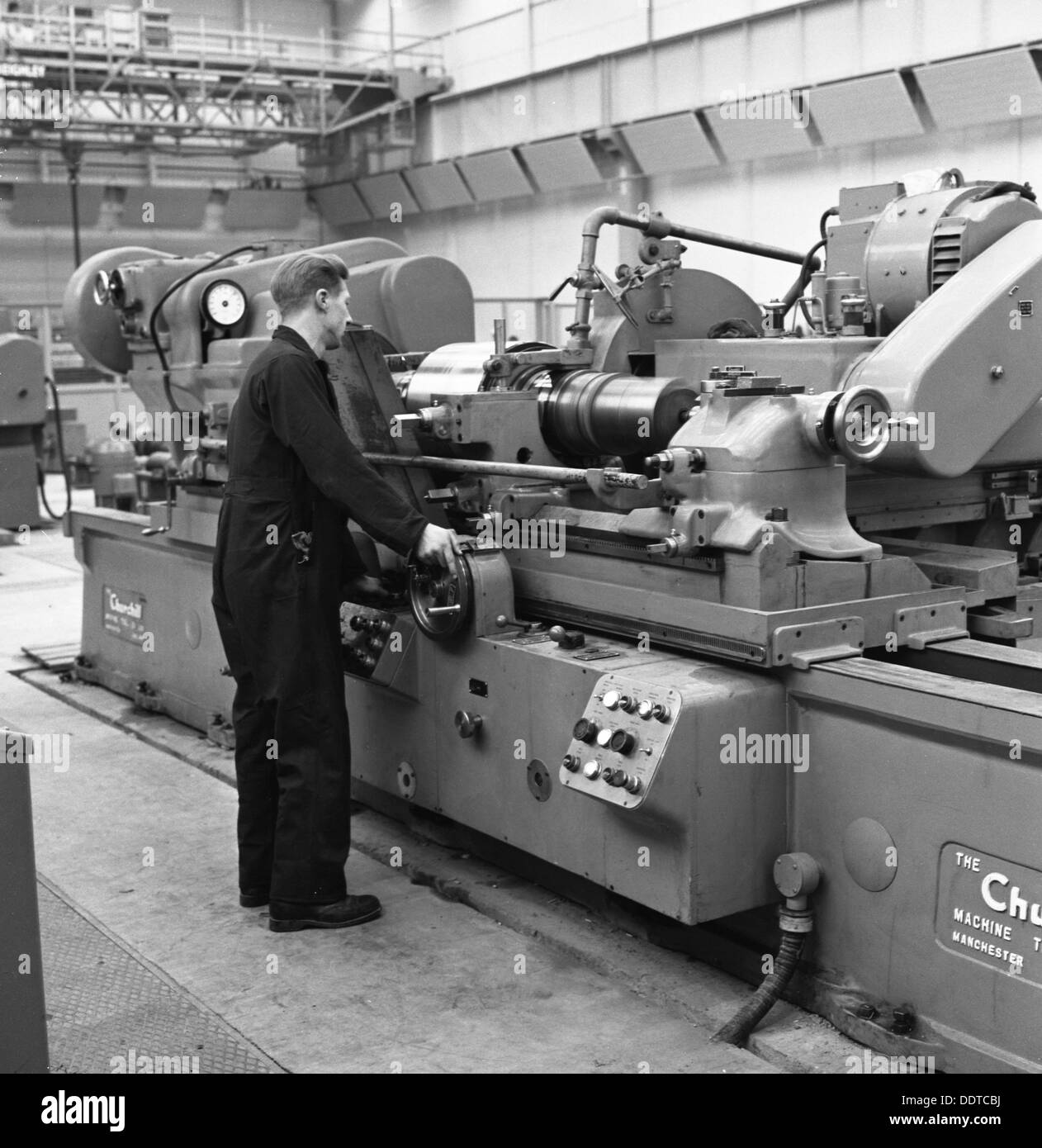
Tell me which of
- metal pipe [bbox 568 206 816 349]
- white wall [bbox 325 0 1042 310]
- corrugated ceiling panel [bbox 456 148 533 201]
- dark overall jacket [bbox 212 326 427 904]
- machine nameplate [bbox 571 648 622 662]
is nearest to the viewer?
machine nameplate [bbox 571 648 622 662]

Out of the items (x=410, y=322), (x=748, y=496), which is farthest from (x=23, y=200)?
(x=748, y=496)

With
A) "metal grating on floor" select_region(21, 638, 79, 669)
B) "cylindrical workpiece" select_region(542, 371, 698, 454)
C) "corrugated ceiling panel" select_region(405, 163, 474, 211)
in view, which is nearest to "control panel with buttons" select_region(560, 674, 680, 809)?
"cylindrical workpiece" select_region(542, 371, 698, 454)

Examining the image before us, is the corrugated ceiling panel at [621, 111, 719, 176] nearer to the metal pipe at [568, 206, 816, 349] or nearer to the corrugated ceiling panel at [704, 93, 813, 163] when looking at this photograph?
the corrugated ceiling panel at [704, 93, 813, 163]

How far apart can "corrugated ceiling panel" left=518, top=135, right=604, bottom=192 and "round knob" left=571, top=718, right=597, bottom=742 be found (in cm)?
1126

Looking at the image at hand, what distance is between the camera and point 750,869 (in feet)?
8.75

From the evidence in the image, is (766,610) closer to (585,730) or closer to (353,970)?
(585,730)

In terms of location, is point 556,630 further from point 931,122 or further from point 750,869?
point 931,122

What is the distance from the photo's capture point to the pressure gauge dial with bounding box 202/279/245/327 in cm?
454

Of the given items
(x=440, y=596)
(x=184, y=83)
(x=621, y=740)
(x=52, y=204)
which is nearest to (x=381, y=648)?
(x=440, y=596)

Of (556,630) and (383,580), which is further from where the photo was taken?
(383,580)

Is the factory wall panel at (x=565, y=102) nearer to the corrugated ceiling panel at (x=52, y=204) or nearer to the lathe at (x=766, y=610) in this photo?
the corrugated ceiling panel at (x=52, y=204)

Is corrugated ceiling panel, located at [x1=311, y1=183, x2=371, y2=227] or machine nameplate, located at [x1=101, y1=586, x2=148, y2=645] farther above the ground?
corrugated ceiling panel, located at [x1=311, y1=183, x2=371, y2=227]

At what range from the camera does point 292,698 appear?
309 cm

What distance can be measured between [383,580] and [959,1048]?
6.20ft
